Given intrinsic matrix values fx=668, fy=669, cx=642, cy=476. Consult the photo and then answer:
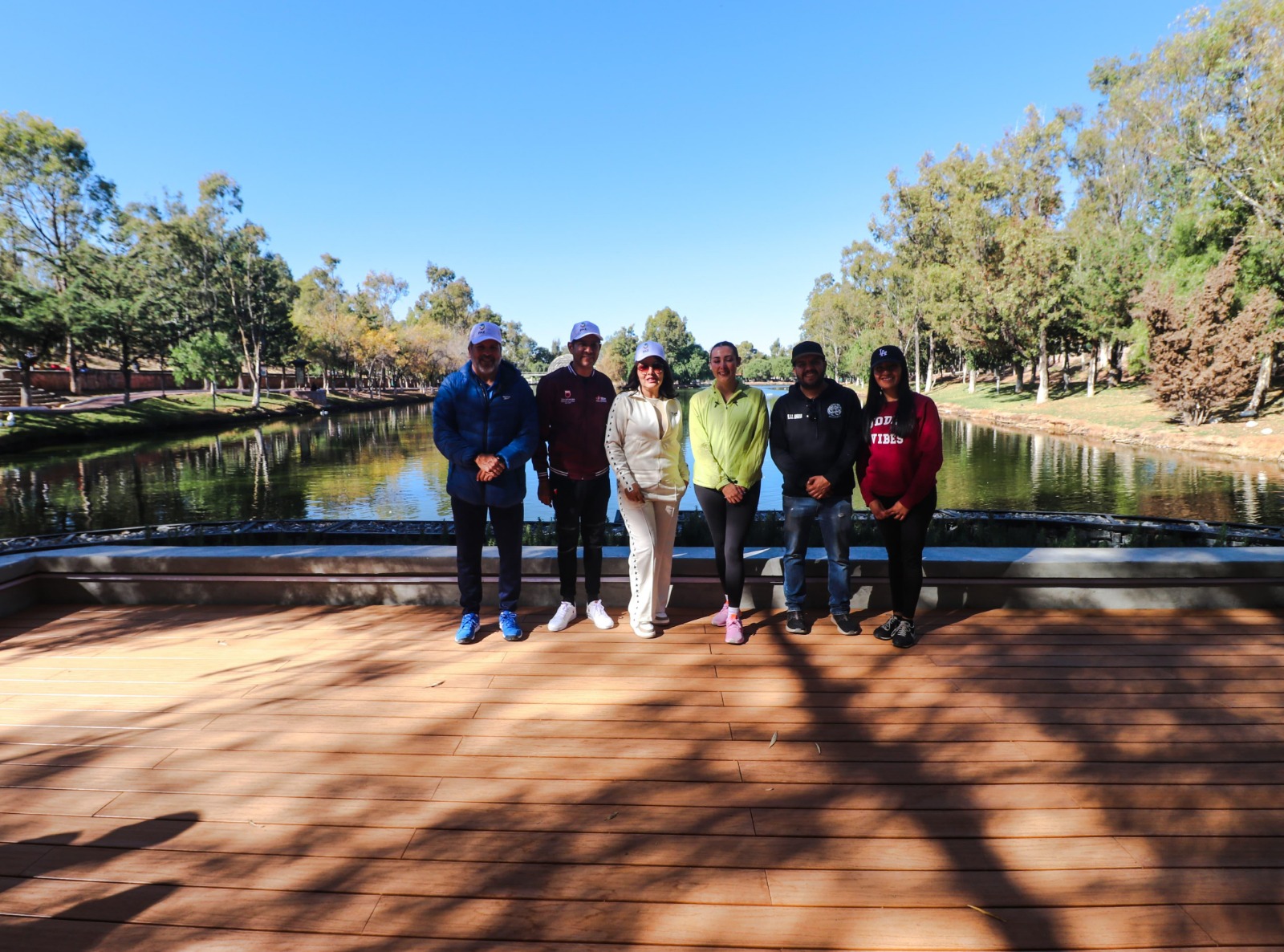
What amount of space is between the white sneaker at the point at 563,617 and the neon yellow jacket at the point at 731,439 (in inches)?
43.3

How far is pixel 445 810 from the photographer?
2307 millimetres

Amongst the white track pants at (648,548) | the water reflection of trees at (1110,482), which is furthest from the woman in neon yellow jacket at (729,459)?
the water reflection of trees at (1110,482)

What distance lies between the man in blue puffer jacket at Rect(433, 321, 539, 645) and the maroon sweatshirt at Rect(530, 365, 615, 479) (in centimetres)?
13

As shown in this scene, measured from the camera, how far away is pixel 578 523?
13.7 feet

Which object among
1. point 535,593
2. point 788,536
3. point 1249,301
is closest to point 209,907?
point 535,593

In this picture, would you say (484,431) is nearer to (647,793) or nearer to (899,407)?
(647,793)

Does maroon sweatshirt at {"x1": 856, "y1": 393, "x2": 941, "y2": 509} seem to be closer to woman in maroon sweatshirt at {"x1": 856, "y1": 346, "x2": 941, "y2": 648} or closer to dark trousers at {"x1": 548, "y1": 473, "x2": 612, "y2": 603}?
woman in maroon sweatshirt at {"x1": 856, "y1": 346, "x2": 941, "y2": 648}

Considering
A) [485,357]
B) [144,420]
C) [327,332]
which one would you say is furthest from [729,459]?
[327,332]

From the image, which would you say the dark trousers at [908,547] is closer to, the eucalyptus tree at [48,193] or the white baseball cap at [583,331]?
the white baseball cap at [583,331]

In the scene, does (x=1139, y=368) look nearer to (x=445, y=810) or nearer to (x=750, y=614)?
(x=750, y=614)

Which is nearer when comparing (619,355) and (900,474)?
(900,474)

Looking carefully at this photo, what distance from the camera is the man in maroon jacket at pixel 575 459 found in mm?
4059

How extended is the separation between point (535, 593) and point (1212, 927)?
3522mm

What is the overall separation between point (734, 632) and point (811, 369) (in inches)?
61.4
